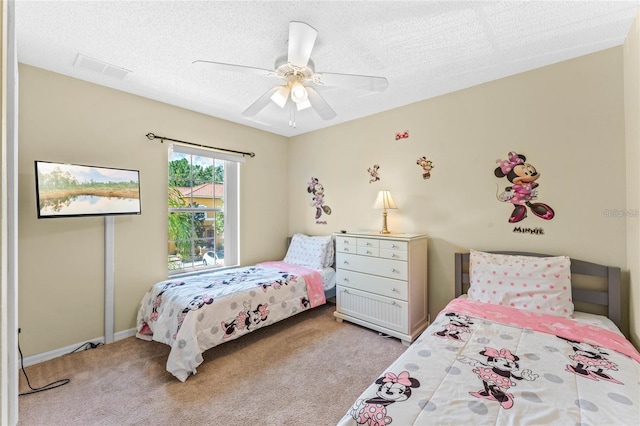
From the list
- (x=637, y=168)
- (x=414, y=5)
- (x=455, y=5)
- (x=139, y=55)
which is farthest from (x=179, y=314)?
(x=637, y=168)

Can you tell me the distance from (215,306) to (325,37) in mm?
2296

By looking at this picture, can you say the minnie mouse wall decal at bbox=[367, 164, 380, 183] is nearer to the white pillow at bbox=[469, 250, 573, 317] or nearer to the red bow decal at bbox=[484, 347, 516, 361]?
the white pillow at bbox=[469, 250, 573, 317]

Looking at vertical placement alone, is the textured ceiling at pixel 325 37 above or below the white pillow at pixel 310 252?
above

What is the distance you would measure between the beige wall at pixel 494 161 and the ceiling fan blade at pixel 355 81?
132cm

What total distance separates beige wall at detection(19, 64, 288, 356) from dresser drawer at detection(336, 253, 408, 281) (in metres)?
2.04

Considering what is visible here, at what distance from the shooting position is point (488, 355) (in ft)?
4.71

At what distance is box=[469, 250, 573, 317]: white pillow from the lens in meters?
1.96

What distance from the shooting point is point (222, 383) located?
80.7 inches

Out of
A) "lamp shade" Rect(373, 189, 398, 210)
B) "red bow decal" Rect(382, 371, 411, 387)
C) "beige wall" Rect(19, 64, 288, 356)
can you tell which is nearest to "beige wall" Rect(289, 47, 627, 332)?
"lamp shade" Rect(373, 189, 398, 210)

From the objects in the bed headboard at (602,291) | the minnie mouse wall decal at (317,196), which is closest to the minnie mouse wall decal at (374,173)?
the minnie mouse wall decal at (317,196)

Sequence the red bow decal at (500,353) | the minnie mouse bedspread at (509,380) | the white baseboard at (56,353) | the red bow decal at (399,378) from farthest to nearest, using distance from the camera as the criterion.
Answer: the white baseboard at (56,353) < the red bow decal at (500,353) < the red bow decal at (399,378) < the minnie mouse bedspread at (509,380)

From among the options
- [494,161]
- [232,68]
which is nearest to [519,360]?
[494,161]

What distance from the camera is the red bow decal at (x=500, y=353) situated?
1.42 m

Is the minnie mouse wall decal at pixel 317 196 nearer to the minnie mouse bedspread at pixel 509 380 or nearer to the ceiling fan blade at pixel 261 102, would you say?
the ceiling fan blade at pixel 261 102
